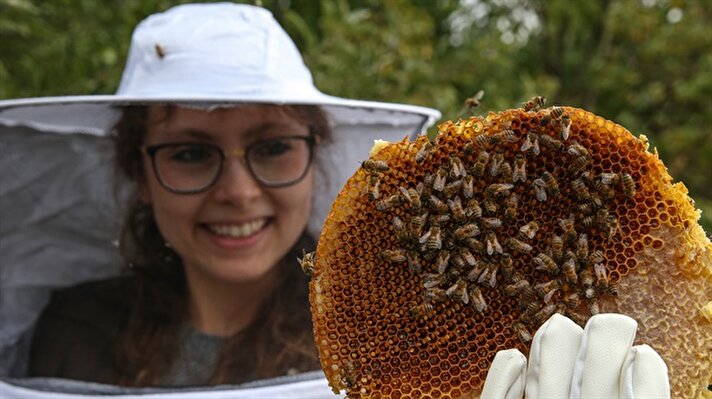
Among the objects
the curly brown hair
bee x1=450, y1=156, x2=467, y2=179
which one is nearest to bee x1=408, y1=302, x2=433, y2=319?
bee x1=450, y1=156, x2=467, y2=179

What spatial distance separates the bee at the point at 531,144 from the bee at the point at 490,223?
0.41 feet

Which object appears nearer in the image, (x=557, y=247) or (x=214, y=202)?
(x=557, y=247)

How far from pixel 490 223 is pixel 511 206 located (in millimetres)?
47

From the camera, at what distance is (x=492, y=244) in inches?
46.3

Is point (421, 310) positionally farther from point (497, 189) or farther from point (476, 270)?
point (497, 189)

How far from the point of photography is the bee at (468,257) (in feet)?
3.85

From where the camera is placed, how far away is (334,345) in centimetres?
125

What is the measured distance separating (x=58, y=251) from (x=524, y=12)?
6.32 metres

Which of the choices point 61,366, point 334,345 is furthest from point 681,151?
point 334,345

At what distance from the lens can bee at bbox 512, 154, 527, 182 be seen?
3.88 feet

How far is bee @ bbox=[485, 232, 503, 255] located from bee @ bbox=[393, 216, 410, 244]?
0.43 feet

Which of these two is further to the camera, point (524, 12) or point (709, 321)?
point (524, 12)

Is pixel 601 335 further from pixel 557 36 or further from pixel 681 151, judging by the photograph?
pixel 557 36

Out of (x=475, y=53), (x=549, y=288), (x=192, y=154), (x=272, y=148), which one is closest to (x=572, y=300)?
(x=549, y=288)
